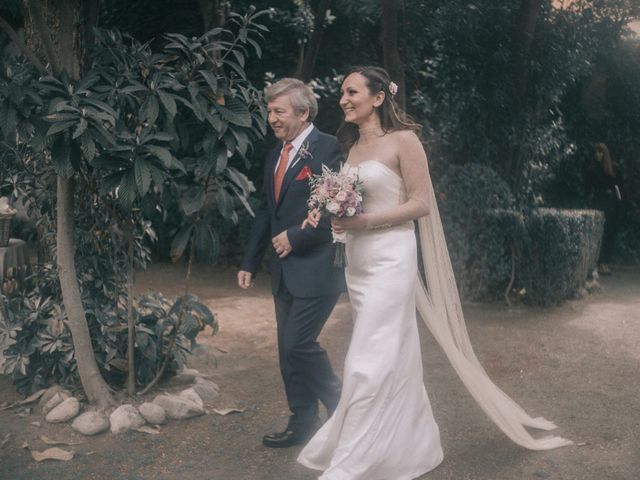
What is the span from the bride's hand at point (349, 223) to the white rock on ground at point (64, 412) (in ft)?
7.18

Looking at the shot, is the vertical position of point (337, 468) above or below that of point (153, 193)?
below

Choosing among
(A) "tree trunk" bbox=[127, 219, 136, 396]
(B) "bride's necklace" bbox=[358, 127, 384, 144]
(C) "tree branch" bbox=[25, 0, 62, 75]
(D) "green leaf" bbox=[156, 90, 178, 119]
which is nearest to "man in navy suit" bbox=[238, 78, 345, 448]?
(B) "bride's necklace" bbox=[358, 127, 384, 144]

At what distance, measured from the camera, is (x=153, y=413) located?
212 inches

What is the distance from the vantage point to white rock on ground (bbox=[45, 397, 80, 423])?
5336 millimetres

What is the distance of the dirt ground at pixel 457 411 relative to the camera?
465 cm

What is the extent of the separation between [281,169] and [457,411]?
2007mm

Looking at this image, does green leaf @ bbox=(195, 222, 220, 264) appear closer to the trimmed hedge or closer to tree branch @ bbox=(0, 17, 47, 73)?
tree branch @ bbox=(0, 17, 47, 73)

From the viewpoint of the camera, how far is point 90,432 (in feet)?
17.0

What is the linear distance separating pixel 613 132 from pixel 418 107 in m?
3.70

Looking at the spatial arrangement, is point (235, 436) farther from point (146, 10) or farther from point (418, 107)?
point (146, 10)

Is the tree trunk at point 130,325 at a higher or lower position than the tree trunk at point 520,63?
lower

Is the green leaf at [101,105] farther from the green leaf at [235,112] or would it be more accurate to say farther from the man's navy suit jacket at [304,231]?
the man's navy suit jacket at [304,231]

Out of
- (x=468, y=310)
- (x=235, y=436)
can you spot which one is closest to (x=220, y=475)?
(x=235, y=436)

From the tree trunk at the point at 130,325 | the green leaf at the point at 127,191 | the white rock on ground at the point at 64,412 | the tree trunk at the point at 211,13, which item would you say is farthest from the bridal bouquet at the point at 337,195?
the tree trunk at the point at 211,13
